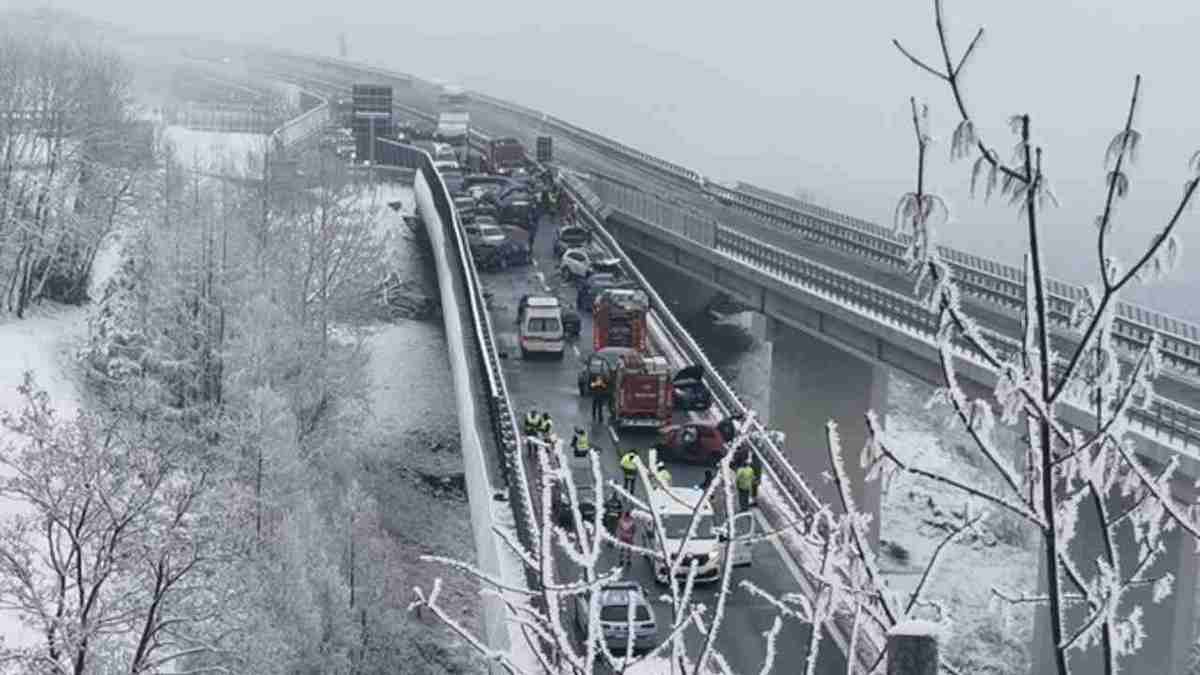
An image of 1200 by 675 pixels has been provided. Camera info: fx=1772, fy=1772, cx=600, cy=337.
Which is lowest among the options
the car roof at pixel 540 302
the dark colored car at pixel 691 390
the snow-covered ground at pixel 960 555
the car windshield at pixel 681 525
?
the snow-covered ground at pixel 960 555

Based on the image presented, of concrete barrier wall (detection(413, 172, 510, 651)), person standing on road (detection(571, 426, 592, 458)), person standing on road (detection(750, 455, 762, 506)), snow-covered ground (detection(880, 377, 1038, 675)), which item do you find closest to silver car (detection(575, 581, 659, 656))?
concrete barrier wall (detection(413, 172, 510, 651))

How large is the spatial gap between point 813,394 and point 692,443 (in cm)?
1870

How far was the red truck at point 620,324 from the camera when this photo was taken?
43.9 metres

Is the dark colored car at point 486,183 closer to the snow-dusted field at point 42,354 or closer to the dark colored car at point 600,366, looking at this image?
the snow-dusted field at point 42,354

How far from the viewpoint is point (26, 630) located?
120 feet

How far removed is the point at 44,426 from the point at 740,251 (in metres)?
29.0

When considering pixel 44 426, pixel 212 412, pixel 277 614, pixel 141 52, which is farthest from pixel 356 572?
pixel 141 52

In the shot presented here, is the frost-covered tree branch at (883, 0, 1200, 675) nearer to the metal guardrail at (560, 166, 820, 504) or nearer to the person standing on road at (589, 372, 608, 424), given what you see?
the metal guardrail at (560, 166, 820, 504)

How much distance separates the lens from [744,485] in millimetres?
30031

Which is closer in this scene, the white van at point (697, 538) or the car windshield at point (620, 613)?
the car windshield at point (620, 613)

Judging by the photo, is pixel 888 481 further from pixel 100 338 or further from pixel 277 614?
pixel 100 338

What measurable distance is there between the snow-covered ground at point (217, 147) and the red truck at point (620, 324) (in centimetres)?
3627

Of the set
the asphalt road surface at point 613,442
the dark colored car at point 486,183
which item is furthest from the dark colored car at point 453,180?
the asphalt road surface at point 613,442

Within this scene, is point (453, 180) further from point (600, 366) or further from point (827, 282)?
point (600, 366)
